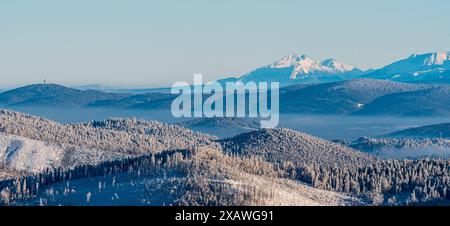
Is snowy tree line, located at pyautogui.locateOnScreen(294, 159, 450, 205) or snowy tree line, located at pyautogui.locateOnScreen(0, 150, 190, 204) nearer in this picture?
snowy tree line, located at pyautogui.locateOnScreen(294, 159, 450, 205)

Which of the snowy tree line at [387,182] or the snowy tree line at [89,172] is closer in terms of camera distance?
the snowy tree line at [387,182]

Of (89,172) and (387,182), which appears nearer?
(387,182)

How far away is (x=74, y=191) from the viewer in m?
99.1

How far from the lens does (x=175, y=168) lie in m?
102

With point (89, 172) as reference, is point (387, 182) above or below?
below

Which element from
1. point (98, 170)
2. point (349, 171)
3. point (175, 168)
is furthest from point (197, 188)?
point (349, 171)
